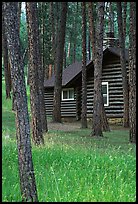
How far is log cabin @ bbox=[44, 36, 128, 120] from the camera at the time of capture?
2866cm

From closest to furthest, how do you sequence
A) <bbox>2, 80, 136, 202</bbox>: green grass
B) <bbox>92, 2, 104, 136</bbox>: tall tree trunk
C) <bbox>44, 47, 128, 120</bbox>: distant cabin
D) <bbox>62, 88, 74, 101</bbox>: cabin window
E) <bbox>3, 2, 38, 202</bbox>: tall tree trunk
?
<bbox>3, 2, 38, 202</bbox>: tall tree trunk < <bbox>2, 80, 136, 202</bbox>: green grass < <bbox>92, 2, 104, 136</bbox>: tall tree trunk < <bbox>44, 47, 128, 120</bbox>: distant cabin < <bbox>62, 88, 74, 101</bbox>: cabin window

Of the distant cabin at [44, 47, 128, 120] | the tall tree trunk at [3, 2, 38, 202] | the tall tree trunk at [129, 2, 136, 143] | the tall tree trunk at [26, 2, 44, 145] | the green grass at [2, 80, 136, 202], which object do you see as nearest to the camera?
the tall tree trunk at [3, 2, 38, 202]

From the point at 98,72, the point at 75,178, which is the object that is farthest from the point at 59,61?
the point at 75,178

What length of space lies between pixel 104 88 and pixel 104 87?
0.08 metres

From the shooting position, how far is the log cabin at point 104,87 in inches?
1128

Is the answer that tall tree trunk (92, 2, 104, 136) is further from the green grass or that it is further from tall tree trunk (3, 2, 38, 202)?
tall tree trunk (3, 2, 38, 202)

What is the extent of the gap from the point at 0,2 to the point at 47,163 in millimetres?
3974

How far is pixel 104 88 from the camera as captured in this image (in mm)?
29766

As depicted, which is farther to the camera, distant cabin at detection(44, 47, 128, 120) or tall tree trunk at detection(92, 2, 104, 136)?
distant cabin at detection(44, 47, 128, 120)

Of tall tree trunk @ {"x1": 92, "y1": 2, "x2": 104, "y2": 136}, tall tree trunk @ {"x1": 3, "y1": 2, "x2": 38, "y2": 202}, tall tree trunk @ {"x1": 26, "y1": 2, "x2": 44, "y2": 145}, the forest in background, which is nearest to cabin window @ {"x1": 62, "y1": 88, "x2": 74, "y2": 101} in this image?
the forest in background

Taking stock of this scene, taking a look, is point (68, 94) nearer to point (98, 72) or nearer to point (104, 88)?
point (104, 88)

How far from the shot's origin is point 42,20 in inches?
1467

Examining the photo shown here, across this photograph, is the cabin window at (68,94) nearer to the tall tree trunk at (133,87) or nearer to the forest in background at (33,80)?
the forest in background at (33,80)

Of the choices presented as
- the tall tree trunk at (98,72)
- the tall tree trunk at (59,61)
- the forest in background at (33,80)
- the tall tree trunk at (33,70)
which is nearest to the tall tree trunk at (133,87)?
the forest in background at (33,80)
